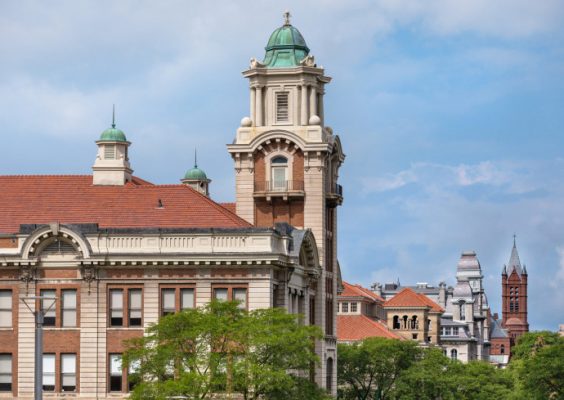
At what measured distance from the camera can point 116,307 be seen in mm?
101188

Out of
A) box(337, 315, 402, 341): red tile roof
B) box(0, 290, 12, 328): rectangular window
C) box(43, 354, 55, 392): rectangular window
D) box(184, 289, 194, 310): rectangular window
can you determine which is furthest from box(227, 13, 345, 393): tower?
box(337, 315, 402, 341): red tile roof

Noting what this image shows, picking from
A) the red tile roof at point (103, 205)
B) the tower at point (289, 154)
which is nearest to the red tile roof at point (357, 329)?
the tower at point (289, 154)

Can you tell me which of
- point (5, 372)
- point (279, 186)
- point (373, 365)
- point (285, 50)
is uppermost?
point (285, 50)

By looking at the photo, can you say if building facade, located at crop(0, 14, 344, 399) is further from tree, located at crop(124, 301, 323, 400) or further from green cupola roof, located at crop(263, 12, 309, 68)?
green cupola roof, located at crop(263, 12, 309, 68)

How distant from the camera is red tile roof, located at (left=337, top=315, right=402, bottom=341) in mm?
180125

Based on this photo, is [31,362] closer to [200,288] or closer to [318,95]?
[200,288]

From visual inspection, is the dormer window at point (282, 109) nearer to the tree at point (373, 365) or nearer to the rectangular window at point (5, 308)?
the rectangular window at point (5, 308)

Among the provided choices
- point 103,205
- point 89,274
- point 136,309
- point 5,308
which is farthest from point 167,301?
point 103,205

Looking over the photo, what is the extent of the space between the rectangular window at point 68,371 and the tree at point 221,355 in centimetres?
1146

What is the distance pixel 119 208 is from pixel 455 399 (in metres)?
62.1

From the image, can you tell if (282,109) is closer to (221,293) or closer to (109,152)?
(109,152)

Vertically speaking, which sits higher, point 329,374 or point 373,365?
point 373,365

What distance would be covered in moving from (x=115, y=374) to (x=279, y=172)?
80.0 feet

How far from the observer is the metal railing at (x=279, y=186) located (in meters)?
120
